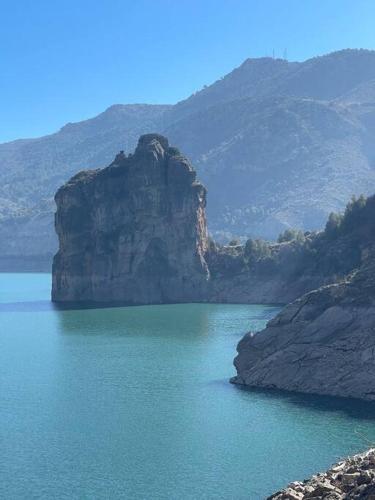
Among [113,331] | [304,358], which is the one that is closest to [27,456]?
[304,358]

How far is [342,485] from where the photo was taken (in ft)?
98.2

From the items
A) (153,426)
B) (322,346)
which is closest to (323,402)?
(322,346)

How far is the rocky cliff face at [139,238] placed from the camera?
14975 cm

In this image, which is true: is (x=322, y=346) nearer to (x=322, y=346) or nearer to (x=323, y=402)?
(x=322, y=346)

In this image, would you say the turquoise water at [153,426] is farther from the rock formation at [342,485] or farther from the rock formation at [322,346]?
the rock formation at [342,485]

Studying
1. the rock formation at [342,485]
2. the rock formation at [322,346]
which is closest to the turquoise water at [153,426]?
the rock formation at [322,346]

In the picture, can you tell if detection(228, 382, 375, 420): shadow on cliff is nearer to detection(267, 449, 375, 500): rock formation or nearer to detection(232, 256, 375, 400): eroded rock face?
detection(232, 256, 375, 400): eroded rock face

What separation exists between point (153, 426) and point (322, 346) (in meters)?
15.8

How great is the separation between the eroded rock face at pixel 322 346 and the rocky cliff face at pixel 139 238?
8088cm

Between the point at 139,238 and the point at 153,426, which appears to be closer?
the point at 153,426

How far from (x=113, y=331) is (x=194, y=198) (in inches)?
1999

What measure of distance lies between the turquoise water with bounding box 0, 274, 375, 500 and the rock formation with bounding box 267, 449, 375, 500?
737cm

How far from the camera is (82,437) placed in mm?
52312

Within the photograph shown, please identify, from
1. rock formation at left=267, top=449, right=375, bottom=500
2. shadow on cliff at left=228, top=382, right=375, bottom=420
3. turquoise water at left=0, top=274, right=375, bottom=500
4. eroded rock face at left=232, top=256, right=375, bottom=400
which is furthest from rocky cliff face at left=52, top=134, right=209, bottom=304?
rock formation at left=267, top=449, right=375, bottom=500
